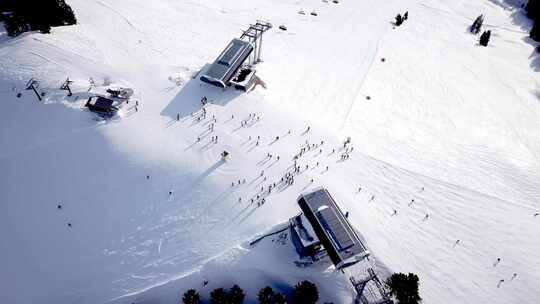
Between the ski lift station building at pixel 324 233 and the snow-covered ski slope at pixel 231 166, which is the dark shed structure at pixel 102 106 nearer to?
the snow-covered ski slope at pixel 231 166

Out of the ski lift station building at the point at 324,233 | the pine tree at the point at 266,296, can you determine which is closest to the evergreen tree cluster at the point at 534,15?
the ski lift station building at the point at 324,233

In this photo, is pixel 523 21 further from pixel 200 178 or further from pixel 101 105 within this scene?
pixel 101 105

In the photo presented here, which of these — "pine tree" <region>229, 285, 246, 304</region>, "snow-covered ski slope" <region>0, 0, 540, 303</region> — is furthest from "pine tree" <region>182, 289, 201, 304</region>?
"pine tree" <region>229, 285, 246, 304</region>

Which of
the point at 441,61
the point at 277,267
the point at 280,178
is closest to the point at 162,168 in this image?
the point at 280,178

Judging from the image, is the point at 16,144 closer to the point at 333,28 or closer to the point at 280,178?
the point at 280,178

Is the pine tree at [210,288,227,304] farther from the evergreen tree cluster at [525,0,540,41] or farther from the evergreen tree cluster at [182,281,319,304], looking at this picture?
the evergreen tree cluster at [525,0,540,41]

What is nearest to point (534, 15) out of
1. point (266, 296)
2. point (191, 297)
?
point (266, 296)
